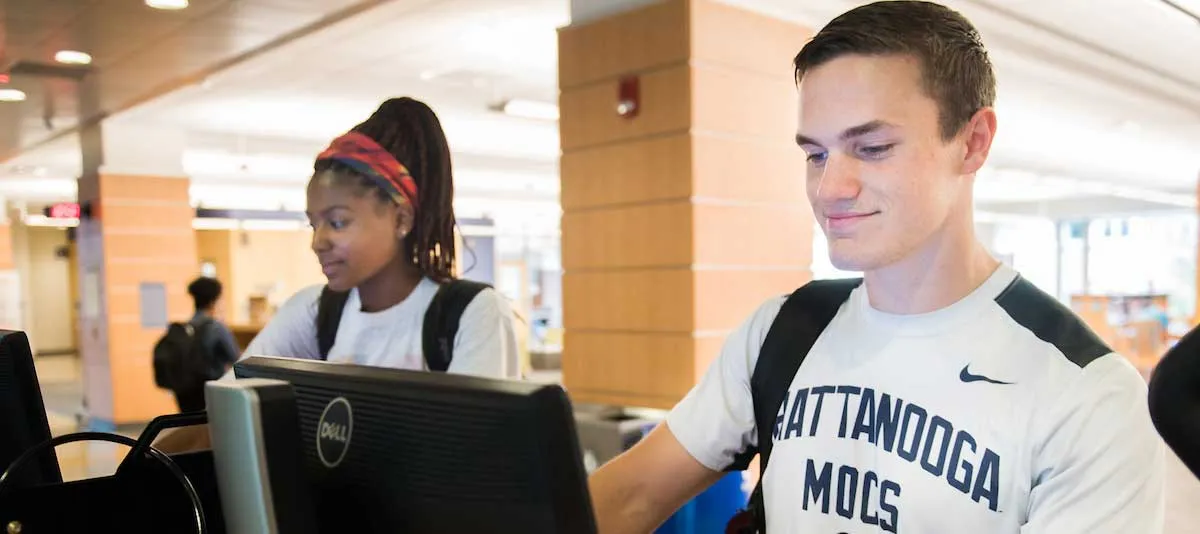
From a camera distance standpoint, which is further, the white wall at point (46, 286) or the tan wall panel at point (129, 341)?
the white wall at point (46, 286)

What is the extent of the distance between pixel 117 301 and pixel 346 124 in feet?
9.16

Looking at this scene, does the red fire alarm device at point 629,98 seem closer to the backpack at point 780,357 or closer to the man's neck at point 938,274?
the backpack at point 780,357

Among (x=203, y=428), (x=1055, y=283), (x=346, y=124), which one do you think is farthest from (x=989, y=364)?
(x=1055, y=283)

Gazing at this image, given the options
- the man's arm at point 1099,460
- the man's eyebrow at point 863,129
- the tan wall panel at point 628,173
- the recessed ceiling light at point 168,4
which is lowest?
the man's arm at point 1099,460

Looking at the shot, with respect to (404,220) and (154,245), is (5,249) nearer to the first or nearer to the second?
(154,245)

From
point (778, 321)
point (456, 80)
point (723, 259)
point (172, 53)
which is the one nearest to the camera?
point (778, 321)

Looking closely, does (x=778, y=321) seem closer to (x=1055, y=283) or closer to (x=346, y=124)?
(x=346, y=124)

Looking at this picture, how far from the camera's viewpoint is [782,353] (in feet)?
4.00

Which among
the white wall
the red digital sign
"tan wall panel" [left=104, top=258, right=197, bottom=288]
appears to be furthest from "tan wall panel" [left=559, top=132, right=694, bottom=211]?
the white wall

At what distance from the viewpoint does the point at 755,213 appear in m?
4.31

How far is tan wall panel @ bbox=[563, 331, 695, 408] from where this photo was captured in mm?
4102

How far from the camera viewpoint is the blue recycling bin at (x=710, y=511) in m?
3.37

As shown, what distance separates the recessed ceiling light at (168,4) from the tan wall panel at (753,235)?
298 centimetres

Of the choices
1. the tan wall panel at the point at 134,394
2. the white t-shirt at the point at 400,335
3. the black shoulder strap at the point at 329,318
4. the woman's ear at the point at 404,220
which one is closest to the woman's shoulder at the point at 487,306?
the white t-shirt at the point at 400,335
